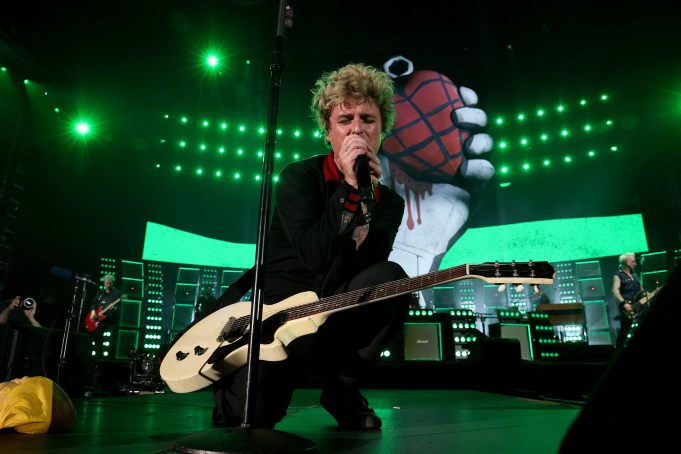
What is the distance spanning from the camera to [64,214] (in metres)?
9.95

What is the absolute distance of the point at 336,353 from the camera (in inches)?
77.2

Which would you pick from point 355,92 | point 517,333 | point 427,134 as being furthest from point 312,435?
point 427,134

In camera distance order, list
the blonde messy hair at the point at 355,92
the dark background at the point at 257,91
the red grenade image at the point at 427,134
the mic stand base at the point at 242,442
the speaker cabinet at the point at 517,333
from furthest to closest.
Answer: the red grenade image at the point at 427,134
the dark background at the point at 257,91
the speaker cabinet at the point at 517,333
the blonde messy hair at the point at 355,92
the mic stand base at the point at 242,442

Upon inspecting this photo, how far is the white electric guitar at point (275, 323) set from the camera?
4.97 feet

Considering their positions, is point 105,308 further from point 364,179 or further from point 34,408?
point 364,179

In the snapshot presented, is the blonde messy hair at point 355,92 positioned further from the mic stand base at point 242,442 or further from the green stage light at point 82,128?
the green stage light at point 82,128

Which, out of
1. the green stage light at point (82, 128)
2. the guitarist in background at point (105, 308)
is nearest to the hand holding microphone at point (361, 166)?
the guitarist in background at point (105, 308)

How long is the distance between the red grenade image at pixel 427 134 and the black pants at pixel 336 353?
850 cm

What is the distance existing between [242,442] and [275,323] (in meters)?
0.48

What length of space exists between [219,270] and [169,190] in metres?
2.43

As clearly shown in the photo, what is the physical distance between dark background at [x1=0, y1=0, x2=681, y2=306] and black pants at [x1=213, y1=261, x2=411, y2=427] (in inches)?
286

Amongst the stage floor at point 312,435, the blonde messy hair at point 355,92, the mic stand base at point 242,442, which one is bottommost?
the stage floor at point 312,435

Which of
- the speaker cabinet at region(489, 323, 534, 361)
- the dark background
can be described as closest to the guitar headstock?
the speaker cabinet at region(489, 323, 534, 361)

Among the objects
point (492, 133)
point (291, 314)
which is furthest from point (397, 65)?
point (291, 314)
